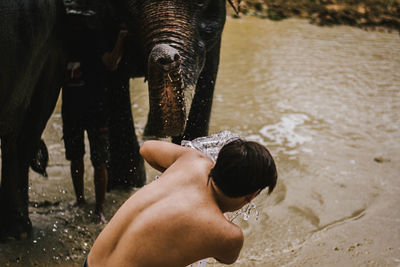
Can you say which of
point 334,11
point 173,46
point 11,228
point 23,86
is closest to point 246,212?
point 173,46

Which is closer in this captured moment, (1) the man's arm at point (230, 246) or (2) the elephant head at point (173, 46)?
(1) the man's arm at point (230, 246)

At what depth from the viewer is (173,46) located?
2.75 metres

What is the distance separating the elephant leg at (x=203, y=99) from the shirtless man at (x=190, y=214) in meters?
1.76

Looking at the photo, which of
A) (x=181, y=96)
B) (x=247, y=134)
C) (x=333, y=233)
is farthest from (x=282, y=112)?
(x=181, y=96)

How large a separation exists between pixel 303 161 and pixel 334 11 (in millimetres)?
7513

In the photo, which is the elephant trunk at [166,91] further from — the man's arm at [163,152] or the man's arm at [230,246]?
the man's arm at [230,246]

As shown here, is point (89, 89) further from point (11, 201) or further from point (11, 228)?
point (11, 228)

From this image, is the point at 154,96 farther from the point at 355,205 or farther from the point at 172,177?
the point at 355,205

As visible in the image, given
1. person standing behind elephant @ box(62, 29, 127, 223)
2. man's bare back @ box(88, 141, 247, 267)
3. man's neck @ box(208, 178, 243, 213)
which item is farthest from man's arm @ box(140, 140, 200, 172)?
person standing behind elephant @ box(62, 29, 127, 223)

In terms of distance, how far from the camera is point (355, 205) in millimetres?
3662

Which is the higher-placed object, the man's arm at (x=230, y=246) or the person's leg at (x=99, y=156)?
the man's arm at (x=230, y=246)

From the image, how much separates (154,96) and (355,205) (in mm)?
2043

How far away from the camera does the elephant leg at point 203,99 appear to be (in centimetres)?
354

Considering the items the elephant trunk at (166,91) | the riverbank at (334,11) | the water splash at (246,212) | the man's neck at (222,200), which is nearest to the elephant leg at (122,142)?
the water splash at (246,212)
